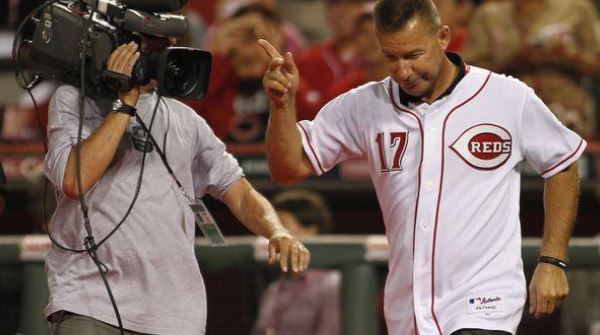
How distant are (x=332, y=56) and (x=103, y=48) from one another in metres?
4.66

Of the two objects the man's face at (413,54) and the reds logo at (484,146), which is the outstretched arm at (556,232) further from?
the man's face at (413,54)

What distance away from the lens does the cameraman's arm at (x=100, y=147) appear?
3590 millimetres

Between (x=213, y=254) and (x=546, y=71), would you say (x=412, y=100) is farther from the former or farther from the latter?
(x=546, y=71)

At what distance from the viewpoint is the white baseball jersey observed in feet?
12.5

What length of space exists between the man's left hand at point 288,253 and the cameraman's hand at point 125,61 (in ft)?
2.10

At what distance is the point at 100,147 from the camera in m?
3.59

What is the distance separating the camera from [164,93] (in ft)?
12.2

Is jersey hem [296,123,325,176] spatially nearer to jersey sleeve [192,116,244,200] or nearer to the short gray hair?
jersey sleeve [192,116,244,200]

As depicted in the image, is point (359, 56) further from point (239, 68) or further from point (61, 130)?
point (61, 130)

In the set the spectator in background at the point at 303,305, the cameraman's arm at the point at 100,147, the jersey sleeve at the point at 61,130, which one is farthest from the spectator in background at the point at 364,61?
the cameraman's arm at the point at 100,147

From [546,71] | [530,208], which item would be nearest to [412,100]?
[530,208]

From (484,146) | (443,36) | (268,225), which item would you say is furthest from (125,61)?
(484,146)

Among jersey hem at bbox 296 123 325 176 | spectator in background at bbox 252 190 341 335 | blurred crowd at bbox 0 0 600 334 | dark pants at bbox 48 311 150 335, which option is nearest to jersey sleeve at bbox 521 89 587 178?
jersey hem at bbox 296 123 325 176

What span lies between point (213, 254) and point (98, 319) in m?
1.97
